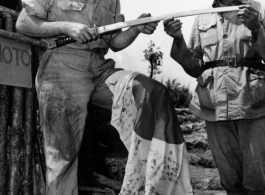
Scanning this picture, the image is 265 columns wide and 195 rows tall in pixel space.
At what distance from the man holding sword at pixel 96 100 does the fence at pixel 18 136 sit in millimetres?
1146

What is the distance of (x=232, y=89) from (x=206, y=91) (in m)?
0.25

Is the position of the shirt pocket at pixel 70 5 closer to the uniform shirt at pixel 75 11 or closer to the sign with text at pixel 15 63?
the uniform shirt at pixel 75 11

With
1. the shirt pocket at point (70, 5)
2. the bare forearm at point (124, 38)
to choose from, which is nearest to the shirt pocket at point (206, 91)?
the bare forearm at point (124, 38)

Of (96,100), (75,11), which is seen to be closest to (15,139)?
(96,100)

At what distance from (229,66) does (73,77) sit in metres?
1.42

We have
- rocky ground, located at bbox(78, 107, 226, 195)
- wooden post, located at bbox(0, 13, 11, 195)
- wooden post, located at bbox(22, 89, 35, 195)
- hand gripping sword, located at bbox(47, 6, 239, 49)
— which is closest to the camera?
hand gripping sword, located at bbox(47, 6, 239, 49)

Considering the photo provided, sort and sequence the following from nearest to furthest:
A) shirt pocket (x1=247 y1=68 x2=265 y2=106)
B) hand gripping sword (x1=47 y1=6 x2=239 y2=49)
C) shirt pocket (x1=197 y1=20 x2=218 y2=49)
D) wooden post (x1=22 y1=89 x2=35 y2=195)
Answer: hand gripping sword (x1=47 y1=6 x2=239 y2=49)
shirt pocket (x1=247 y1=68 x2=265 y2=106)
shirt pocket (x1=197 y1=20 x2=218 y2=49)
wooden post (x1=22 y1=89 x2=35 y2=195)

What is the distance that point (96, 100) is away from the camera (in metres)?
3.20

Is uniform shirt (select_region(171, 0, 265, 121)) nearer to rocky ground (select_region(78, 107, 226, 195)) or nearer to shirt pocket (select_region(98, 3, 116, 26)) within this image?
shirt pocket (select_region(98, 3, 116, 26))

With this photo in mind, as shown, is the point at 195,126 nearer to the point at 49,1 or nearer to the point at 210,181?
the point at 210,181

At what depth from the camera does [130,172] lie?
105 inches

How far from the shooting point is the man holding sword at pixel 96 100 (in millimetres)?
2689

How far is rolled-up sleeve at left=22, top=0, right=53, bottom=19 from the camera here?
3.04 m

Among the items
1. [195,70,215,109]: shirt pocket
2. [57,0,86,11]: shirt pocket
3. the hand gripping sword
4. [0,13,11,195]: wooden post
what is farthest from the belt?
[0,13,11,195]: wooden post
